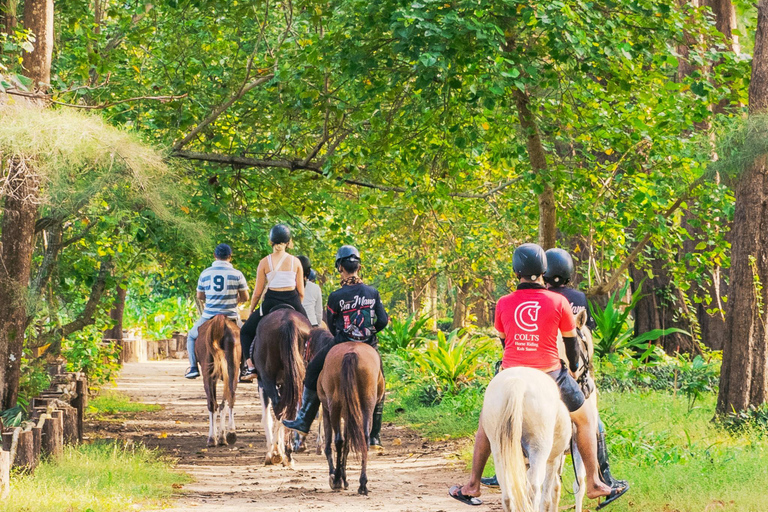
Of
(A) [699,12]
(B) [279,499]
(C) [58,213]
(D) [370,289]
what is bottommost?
(B) [279,499]

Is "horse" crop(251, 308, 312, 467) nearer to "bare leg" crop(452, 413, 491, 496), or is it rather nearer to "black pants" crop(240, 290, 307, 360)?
"black pants" crop(240, 290, 307, 360)

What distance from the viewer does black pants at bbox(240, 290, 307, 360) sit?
10.4 meters

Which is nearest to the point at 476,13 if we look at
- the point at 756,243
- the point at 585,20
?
the point at 585,20

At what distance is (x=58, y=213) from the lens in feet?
32.4

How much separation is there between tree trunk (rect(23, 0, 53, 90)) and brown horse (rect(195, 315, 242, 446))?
361 cm

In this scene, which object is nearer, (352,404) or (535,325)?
(535,325)

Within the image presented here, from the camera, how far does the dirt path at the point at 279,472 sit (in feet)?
26.1

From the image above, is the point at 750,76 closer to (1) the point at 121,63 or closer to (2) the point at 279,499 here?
(2) the point at 279,499

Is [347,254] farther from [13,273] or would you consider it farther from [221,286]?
[13,273]

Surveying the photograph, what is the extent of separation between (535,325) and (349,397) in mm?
2853

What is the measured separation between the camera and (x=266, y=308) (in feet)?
34.1

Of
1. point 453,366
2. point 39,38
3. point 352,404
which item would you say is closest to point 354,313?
point 352,404

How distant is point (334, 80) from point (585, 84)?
324cm

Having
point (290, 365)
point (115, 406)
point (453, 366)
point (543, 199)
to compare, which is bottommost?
point (115, 406)
